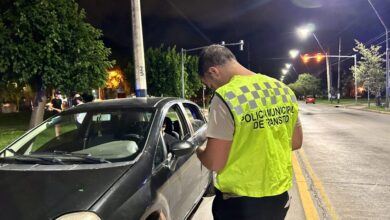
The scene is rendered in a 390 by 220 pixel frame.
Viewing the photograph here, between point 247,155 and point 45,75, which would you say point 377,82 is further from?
point 247,155

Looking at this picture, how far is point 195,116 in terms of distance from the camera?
20.1 ft

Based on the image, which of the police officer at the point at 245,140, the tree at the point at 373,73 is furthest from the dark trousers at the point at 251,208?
the tree at the point at 373,73

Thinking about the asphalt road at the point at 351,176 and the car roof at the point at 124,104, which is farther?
the asphalt road at the point at 351,176

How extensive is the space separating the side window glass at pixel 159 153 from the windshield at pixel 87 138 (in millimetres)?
143

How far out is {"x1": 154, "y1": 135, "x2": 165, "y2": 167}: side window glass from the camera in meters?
3.69

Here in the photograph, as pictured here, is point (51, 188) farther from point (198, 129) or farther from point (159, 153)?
point (198, 129)

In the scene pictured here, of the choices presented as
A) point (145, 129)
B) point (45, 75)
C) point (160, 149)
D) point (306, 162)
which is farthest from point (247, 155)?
point (45, 75)

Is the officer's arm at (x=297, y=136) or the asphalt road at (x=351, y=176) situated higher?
the officer's arm at (x=297, y=136)

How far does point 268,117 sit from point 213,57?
462mm

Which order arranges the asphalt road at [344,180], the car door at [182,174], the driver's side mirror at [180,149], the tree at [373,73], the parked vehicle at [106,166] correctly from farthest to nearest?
1. the tree at [373,73]
2. the asphalt road at [344,180]
3. the car door at [182,174]
4. the driver's side mirror at [180,149]
5. the parked vehicle at [106,166]

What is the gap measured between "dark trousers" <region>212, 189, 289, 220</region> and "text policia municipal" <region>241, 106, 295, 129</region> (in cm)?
42

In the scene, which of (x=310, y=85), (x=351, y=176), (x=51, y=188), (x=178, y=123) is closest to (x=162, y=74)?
(x=351, y=176)

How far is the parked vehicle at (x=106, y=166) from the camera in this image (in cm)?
286

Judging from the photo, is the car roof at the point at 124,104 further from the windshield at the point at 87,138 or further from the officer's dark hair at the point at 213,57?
the officer's dark hair at the point at 213,57
